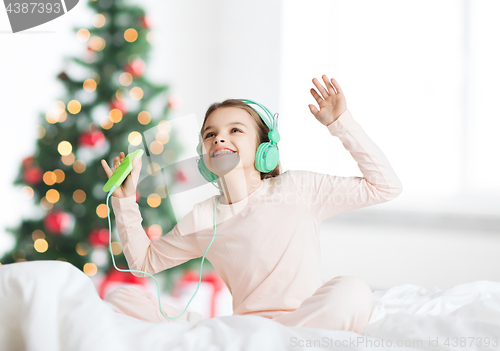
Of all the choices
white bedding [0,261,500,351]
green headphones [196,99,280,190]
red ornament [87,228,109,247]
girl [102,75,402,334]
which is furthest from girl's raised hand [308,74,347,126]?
red ornament [87,228,109,247]

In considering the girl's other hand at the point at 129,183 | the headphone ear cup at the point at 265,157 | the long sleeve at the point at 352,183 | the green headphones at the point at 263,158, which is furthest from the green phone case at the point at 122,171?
the long sleeve at the point at 352,183

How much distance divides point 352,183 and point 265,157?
0.77ft

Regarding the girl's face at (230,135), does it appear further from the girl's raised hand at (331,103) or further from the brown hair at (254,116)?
the girl's raised hand at (331,103)

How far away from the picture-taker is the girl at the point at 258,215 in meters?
0.98

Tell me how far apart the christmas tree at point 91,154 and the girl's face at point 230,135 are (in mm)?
738

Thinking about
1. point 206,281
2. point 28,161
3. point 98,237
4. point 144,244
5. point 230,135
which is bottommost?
point 206,281

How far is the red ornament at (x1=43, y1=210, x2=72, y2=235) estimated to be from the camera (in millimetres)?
1740

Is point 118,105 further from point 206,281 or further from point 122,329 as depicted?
point 122,329

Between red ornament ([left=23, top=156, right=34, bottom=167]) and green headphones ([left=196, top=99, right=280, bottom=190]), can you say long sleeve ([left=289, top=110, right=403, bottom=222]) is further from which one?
red ornament ([left=23, top=156, right=34, bottom=167])

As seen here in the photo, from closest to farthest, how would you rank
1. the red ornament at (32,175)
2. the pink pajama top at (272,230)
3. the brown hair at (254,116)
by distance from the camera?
the pink pajama top at (272,230) < the brown hair at (254,116) < the red ornament at (32,175)

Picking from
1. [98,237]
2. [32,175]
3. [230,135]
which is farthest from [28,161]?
[230,135]

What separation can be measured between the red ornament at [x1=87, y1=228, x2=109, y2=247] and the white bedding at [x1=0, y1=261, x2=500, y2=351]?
127cm

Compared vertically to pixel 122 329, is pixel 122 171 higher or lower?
higher

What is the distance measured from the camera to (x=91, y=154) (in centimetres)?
178
